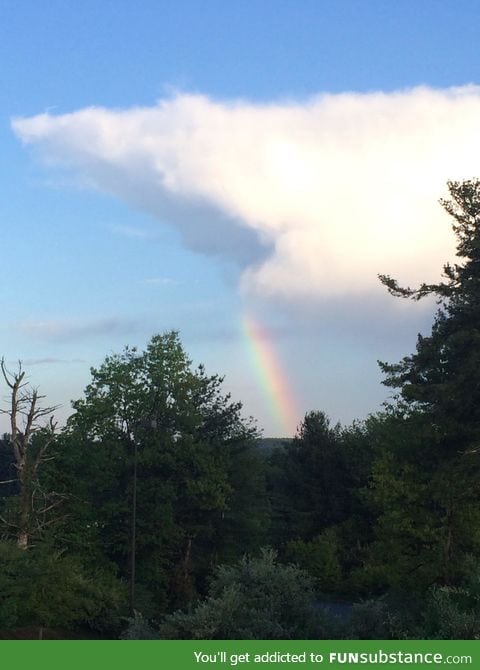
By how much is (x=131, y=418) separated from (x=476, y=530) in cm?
2062

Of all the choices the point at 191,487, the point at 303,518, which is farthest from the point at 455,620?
the point at 303,518

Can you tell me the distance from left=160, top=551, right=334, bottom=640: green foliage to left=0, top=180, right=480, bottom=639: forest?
0.04 m

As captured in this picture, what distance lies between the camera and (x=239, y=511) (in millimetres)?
53062

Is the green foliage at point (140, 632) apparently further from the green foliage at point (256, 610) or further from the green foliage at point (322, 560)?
the green foliage at point (322, 560)

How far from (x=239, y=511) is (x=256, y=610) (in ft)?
117

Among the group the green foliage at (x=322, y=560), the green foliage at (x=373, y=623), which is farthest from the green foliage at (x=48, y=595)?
the green foliage at (x=322, y=560)

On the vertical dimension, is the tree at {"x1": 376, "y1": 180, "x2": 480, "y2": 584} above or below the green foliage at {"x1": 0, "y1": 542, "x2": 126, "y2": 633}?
above

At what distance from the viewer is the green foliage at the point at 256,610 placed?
17062 mm

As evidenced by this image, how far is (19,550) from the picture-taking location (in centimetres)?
3108

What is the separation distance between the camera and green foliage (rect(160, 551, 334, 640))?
1706cm

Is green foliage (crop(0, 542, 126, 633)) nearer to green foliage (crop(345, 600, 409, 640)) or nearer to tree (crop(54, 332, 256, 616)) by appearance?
tree (crop(54, 332, 256, 616))

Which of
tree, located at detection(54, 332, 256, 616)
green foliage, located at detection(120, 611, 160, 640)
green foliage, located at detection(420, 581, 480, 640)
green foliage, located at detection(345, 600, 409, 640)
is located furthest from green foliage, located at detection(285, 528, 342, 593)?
green foliage, located at detection(120, 611, 160, 640)

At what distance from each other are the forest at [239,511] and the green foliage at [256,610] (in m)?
0.04
